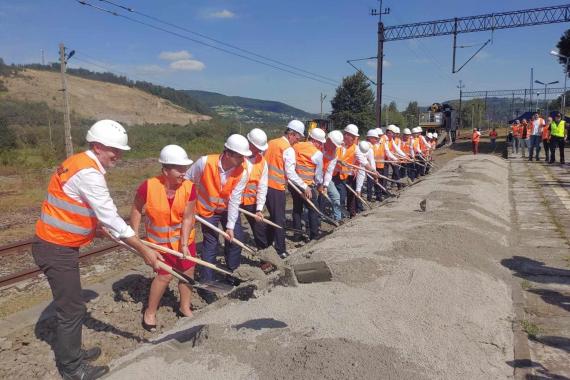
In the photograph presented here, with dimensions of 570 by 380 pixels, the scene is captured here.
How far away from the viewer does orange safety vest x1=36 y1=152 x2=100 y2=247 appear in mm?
3064

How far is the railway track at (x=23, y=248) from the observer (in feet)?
18.1

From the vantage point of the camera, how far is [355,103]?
50969mm

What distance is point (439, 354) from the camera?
9.64 ft

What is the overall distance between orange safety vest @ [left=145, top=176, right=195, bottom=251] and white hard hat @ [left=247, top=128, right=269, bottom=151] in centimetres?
161

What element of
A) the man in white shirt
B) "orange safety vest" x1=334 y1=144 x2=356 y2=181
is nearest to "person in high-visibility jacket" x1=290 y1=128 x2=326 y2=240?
"orange safety vest" x1=334 y1=144 x2=356 y2=181

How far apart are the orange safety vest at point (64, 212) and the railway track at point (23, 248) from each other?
2.96 meters

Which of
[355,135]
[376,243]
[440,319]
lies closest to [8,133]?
[355,135]

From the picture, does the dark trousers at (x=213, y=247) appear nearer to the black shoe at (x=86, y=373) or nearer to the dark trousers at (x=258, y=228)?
the dark trousers at (x=258, y=228)

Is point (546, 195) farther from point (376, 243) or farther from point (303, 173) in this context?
point (376, 243)

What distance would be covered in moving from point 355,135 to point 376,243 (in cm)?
372

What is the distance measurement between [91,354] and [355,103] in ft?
162

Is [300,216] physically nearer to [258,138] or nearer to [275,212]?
[275,212]

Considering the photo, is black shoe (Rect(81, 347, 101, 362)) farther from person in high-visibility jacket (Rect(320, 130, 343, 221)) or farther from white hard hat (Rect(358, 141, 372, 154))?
white hard hat (Rect(358, 141, 372, 154))

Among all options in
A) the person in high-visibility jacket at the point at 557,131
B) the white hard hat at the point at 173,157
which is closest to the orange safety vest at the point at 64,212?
the white hard hat at the point at 173,157
